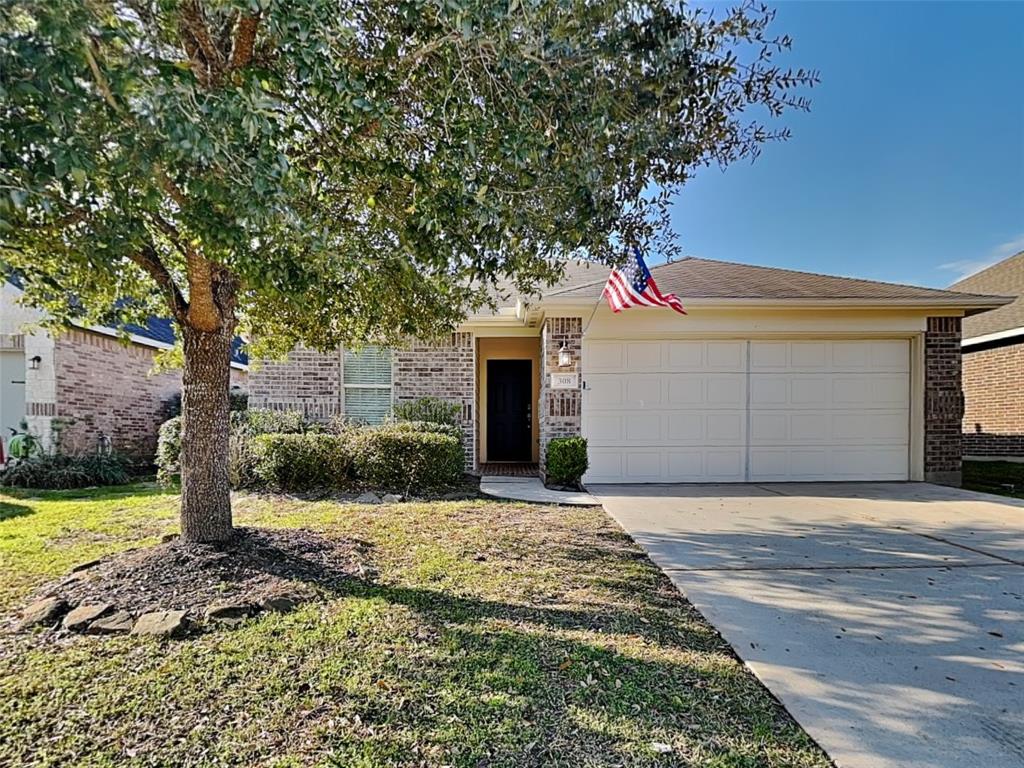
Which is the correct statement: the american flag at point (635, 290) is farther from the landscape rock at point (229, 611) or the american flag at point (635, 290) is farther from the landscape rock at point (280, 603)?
the landscape rock at point (229, 611)

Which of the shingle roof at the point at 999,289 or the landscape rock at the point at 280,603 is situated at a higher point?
the shingle roof at the point at 999,289

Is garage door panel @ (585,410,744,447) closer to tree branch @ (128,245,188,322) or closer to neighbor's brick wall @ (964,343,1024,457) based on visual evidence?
tree branch @ (128,245,188,322)

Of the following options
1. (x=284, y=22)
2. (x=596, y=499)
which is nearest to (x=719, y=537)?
(x=596, y=499)

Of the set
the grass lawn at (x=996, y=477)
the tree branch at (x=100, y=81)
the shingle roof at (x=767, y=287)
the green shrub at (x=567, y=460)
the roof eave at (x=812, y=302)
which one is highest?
the shingle roof at (x=767, y=287)

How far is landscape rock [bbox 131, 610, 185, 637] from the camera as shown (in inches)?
122

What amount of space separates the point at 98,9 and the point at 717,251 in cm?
1082

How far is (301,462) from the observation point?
7914 millimetres

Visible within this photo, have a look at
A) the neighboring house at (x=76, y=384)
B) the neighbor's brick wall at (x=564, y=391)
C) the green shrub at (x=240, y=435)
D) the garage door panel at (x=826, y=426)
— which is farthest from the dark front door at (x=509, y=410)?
the neighboring house at (x=76, y=384)

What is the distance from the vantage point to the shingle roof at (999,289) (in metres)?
12.2

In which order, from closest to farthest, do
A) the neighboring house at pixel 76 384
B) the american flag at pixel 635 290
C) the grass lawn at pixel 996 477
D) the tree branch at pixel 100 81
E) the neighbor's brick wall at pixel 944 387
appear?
the tree branch at pixel 100 81
the american flag at pixel 635 290
the grass lawn at pixel 996 477
the neighbor's brick wall at pixel 944 387
the neighboring house at pixel 76 384

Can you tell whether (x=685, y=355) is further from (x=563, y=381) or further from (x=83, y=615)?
(x=83, y=615)

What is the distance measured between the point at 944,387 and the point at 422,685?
1002 cm

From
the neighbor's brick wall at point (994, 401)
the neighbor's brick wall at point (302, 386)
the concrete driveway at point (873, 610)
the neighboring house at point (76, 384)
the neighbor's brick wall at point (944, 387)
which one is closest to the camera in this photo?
the concrete driveway at point (873, 610)

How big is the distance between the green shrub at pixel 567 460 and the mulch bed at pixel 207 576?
13.7 feet
